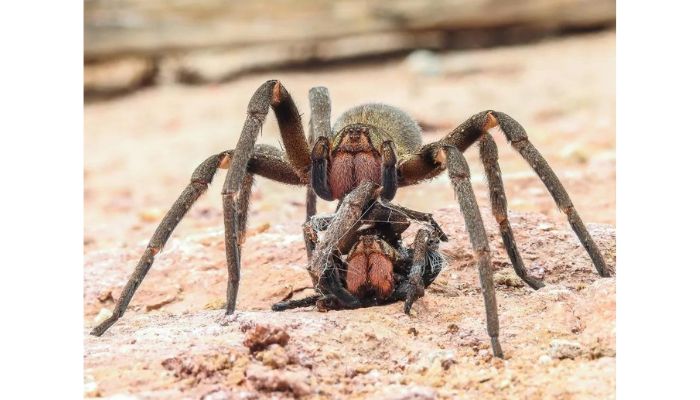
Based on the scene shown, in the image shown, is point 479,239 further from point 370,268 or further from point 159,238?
point 159,238

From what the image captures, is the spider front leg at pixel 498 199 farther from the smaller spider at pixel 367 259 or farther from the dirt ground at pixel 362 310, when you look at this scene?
the smaller spider at pixel 367 259

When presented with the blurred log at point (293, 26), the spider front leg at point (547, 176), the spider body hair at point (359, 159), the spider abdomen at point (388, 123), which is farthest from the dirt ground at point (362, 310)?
the blurred log at point (293, 26)

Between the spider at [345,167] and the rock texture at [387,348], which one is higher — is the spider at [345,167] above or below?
above

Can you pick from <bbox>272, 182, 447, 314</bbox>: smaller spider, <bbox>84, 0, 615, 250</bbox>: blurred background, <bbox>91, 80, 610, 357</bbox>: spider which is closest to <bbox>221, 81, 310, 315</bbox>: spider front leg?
<bbox>91, 80, 610, 357</bbox>: spider

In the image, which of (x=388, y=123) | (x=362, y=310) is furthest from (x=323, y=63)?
(x=362, y=310)
